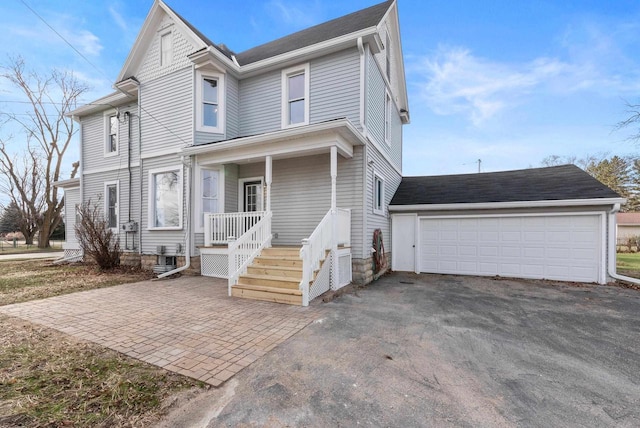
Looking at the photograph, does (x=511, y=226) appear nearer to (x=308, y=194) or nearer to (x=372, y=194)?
(x=372, y=194)

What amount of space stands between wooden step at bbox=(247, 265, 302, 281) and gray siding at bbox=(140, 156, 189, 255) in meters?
3.63

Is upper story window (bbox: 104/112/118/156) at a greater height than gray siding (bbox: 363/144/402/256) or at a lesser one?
greater

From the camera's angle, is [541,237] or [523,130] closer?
[541,237]

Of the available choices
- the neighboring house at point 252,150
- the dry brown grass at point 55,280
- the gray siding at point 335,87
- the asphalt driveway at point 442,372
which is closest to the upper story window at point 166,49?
the neighboring house at point 252,150

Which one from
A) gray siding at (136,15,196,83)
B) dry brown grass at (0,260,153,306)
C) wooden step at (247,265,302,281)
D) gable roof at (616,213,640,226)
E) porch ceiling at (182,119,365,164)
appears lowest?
dry brown grass at (0,260,153,306)

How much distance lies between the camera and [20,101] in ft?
62.6

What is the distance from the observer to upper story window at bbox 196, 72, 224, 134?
8.75 m

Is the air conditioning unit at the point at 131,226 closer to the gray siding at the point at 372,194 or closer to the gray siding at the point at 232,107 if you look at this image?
the gray siding at the point at 232,107

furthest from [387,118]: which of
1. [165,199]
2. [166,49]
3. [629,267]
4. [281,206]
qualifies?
[629,267]

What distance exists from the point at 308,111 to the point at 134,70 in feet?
23.0

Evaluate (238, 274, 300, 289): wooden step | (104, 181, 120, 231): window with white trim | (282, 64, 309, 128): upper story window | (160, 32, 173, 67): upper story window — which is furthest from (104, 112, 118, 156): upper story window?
(238, 274, 300, 289): wooden step

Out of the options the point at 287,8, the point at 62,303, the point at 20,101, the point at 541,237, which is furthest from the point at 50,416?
the point at 20,101

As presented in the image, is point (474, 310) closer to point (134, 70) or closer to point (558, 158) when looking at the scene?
point (134, 70)

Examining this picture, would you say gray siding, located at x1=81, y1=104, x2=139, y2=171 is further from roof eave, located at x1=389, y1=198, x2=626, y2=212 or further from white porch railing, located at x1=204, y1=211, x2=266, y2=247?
roof eave, located at x1=389, y1=198, x2=626, y2=212
